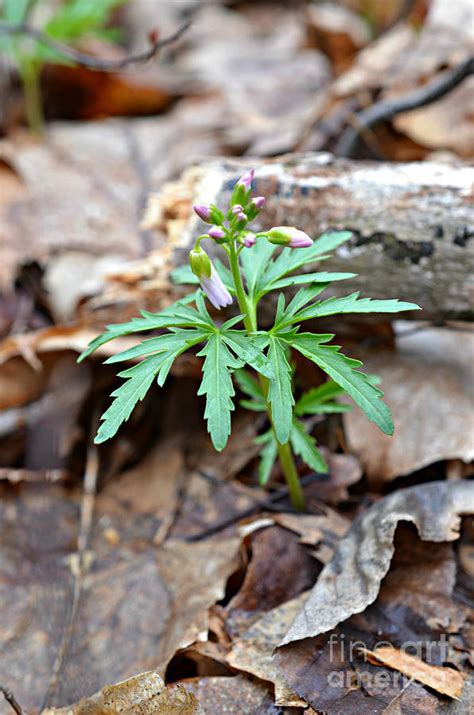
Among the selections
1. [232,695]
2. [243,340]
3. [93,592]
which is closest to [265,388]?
[243,340]

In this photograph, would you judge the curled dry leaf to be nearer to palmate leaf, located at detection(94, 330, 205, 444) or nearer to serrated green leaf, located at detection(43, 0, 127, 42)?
palmate leaf, located at detection(94, 330, 205, 444)

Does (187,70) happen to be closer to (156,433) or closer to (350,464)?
(156,433)

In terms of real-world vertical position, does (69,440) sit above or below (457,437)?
below

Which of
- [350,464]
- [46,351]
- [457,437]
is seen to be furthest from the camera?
[46,351]

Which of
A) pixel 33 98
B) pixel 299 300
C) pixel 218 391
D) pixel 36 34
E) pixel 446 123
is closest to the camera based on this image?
pixel 218 391

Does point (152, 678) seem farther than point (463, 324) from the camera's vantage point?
No

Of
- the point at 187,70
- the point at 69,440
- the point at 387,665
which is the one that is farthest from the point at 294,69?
the point at 387,665

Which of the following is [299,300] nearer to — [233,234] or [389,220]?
[233,234]

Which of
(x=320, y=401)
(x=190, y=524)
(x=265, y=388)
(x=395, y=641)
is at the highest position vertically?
(x=265, y=388)
